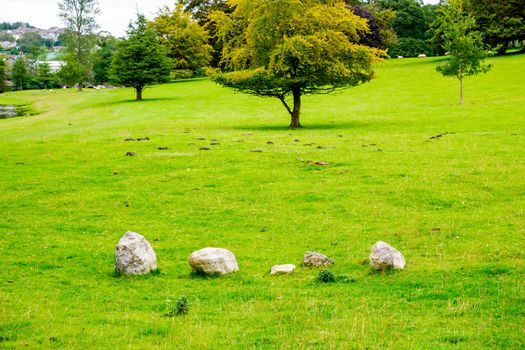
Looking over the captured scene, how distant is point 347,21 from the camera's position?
43250mm

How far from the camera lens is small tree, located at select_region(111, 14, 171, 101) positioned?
80688 mm

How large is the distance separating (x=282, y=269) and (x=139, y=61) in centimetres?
7328

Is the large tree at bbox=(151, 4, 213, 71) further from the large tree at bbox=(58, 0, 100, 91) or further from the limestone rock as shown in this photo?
the limestone rock

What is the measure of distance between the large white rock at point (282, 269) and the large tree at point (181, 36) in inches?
3901

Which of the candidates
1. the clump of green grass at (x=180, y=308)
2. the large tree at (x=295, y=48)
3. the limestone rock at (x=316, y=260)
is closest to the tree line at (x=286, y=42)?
the large tree at (x=295, y=48)

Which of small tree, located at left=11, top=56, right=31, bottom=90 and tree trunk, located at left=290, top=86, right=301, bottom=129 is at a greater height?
small tree, located at left=11, top=56, right=31, bottom=90

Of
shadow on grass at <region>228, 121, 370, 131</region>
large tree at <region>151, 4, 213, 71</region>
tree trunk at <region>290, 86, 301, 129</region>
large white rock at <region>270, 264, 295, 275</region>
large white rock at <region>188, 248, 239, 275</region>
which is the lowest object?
large white rock at <region>270, 264, 295, 275</region>

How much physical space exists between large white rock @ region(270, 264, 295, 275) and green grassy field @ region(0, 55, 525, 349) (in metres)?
0.17

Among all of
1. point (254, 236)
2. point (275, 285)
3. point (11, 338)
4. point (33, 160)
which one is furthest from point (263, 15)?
point (11, 338)

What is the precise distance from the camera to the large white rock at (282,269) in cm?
1243

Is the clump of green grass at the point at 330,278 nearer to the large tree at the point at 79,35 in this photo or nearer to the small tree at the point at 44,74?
the large tree at the point at 79,35

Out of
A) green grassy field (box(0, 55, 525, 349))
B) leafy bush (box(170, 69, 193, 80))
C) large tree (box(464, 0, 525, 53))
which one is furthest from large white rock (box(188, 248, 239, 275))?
leafy bush (box(170, 69, 193, 80))

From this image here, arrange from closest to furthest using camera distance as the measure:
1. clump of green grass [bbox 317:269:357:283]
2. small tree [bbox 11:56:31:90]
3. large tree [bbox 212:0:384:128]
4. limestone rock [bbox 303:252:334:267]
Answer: clump of green grass [bbox 317:269:357:283]
limestone rock [bbox 303:252:334:267]
large tree [bbox 212:0:384:128]
small tree [bbox 11:56:31:90]

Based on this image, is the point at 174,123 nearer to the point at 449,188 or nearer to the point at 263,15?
the point at 263,15
